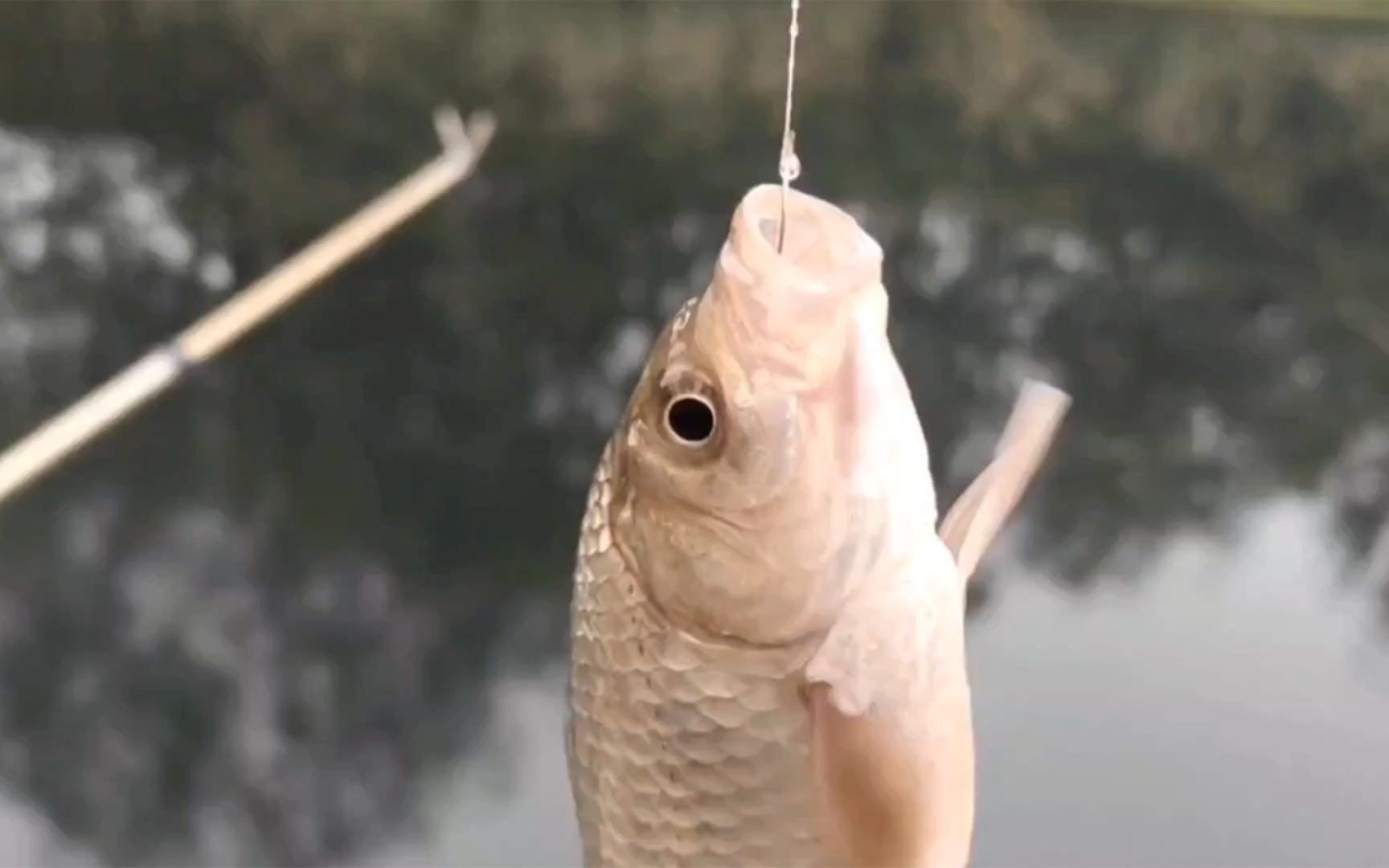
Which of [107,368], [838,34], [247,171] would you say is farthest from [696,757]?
[838,34]

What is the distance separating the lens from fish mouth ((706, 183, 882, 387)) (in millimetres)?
433

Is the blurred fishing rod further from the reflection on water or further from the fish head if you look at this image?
the fish head

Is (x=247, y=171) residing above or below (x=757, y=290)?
above

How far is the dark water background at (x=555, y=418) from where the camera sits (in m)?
1.35

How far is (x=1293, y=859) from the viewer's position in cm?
126

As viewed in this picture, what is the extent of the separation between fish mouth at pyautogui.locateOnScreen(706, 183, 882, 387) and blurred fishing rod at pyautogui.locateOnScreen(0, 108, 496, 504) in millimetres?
966

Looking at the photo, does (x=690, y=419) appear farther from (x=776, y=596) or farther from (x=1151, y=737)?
(x=1151, y=737)

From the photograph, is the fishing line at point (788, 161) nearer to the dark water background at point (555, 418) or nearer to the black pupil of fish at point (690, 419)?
the black pupil of fish at point (690, 419)

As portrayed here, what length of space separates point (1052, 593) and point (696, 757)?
1.14m

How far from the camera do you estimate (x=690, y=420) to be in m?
0.45

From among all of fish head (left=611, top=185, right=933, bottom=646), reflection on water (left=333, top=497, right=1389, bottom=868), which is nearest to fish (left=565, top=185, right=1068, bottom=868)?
fish head (left=611, top=185, right=933, bottom=646)

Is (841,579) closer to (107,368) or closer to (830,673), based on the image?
(830,673)

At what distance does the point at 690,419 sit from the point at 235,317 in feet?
4.06

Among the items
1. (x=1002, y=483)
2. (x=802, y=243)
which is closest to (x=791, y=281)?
(x=802, y=243)
